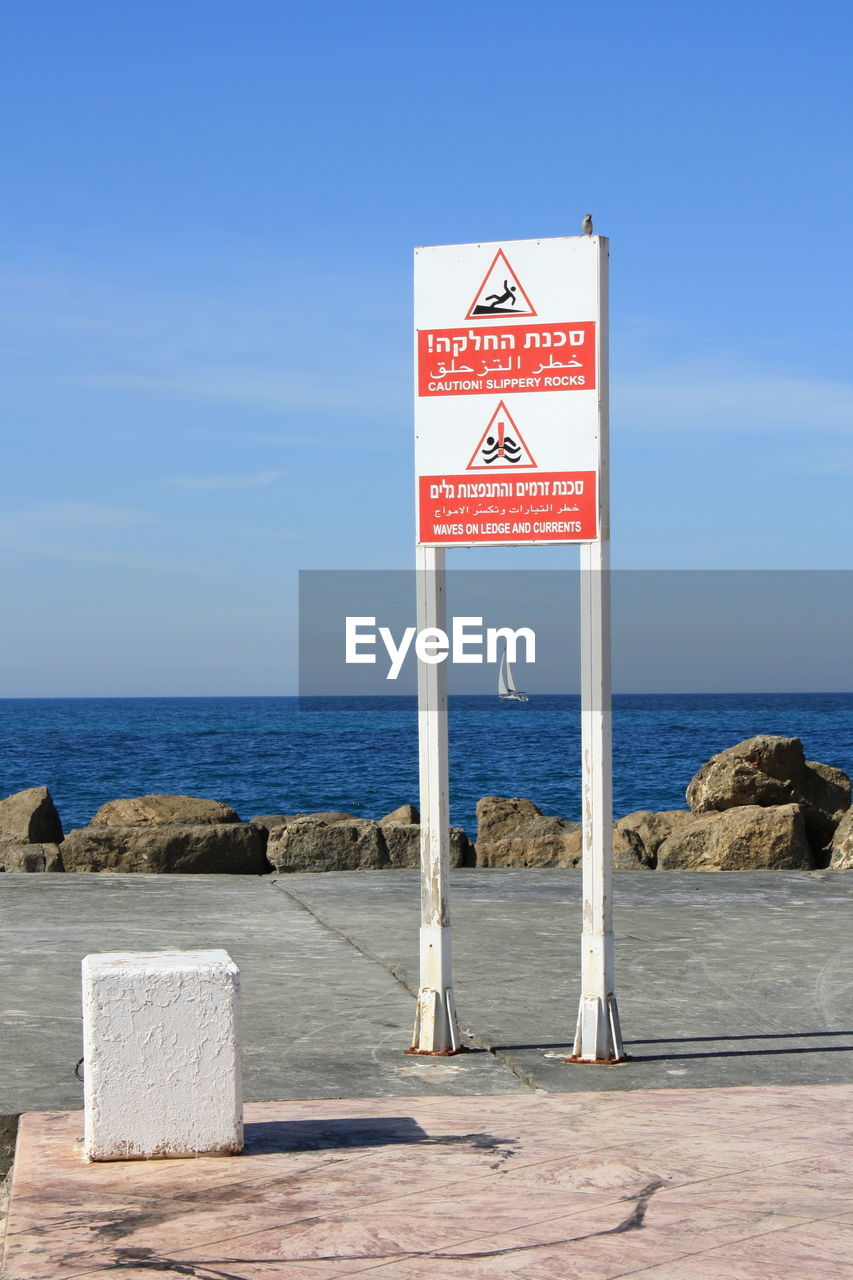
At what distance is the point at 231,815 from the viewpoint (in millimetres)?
17516

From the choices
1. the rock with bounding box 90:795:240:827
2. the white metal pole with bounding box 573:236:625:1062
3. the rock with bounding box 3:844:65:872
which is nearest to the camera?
the white metal pole with bounding box 573:236:625:1062

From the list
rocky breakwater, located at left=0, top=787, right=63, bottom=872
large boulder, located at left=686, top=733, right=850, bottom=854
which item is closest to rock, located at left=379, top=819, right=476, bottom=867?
rocky breakwater, located at left=0, top=787, right=63, bottom=872

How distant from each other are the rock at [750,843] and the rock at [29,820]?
6728mm

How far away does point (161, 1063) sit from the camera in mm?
5105

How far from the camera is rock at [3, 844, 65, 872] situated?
13.4 m

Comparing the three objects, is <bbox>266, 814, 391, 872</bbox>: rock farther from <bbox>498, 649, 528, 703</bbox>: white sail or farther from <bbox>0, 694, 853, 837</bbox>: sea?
<bbox>0, 694, 853, 837</bbox>: sea

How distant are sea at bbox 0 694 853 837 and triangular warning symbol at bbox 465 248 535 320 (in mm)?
28881

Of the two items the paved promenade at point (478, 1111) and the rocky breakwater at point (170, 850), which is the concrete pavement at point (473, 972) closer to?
the paved promenade at point (478, 1111)

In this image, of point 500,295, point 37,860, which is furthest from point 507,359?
point 37,860

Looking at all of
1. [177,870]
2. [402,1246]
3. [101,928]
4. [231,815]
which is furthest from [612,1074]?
[231,815]

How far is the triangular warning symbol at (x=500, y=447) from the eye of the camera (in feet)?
21.8

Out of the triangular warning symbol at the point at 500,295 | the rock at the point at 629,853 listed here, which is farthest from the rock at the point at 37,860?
the triangular warning symbol at the point at 500,295

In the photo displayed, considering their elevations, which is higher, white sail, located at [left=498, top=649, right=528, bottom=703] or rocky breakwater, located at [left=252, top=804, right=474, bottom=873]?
white sail, located at [left=498, top=649, right=528, bottom=703]

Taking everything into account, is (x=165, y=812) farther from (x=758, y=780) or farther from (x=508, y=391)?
(x=508, y=391)
